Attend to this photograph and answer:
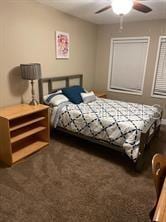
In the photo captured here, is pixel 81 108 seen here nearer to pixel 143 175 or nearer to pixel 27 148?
pixel 27 148

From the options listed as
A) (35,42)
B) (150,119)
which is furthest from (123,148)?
(35,42)

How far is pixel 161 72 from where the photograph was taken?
13.1 feet

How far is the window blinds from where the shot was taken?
151 inches

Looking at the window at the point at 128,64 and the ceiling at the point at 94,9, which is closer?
the ceiling at the point at 94,9

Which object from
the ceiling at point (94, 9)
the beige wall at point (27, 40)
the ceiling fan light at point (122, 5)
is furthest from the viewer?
the ceiling at point (94, 9)

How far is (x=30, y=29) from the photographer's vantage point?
9.68 feet

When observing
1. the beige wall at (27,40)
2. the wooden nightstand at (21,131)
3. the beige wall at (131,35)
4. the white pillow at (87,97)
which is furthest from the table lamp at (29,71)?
the beige wall at (131,35)

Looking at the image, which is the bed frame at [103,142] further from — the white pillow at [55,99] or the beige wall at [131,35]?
the beige wall at [131,35]

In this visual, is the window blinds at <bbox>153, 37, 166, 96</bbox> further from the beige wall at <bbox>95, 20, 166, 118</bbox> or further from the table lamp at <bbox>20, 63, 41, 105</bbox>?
the table lamp at <bbox>20, 63, 41, 105</bbox>

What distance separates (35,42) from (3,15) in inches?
25.9

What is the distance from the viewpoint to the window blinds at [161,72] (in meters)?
3.84

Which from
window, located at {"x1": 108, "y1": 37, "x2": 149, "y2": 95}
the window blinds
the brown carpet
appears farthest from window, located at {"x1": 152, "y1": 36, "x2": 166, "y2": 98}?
the brown carpet

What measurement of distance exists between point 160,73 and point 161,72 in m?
0.03

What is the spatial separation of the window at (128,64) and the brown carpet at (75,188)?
2.09 m
